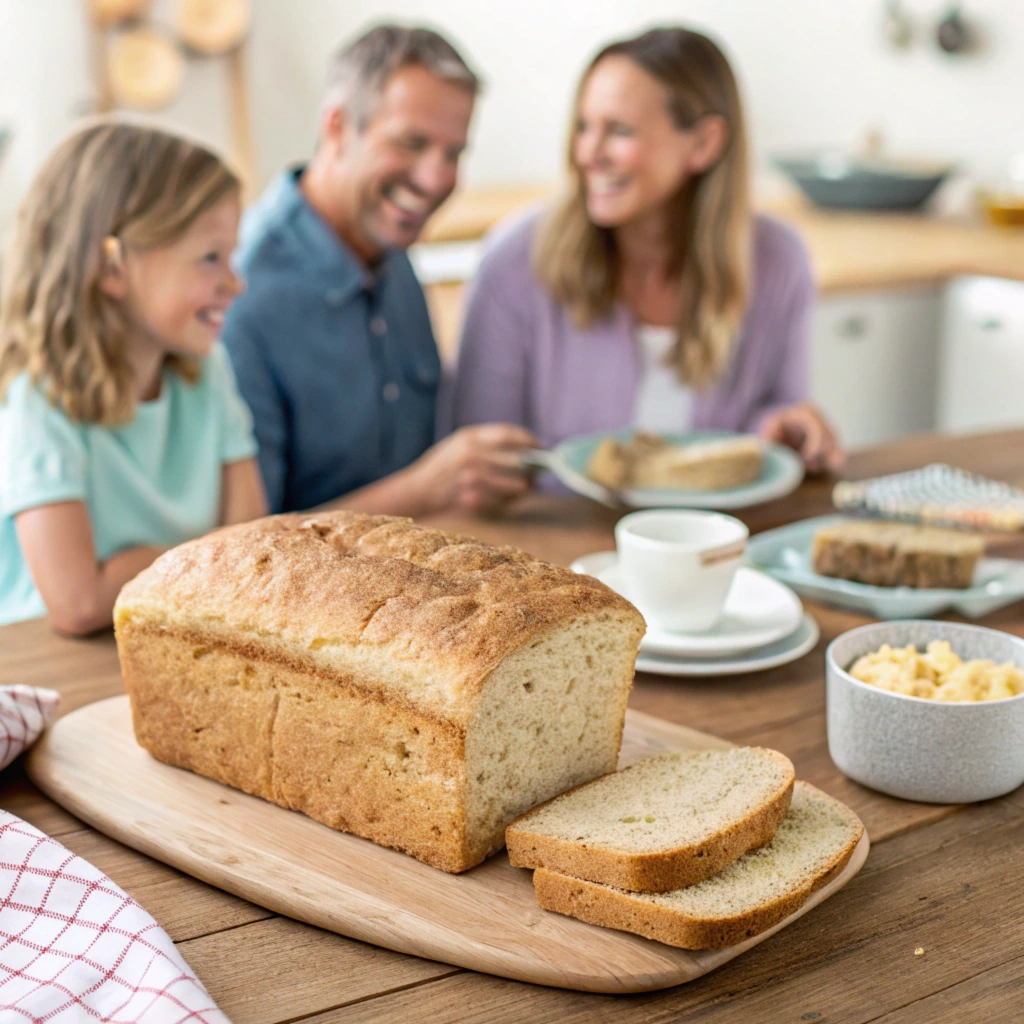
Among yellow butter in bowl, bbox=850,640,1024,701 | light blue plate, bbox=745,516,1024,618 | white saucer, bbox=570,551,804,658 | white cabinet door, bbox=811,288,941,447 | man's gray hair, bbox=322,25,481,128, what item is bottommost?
white cabinet door, bbox=811,288,941,447

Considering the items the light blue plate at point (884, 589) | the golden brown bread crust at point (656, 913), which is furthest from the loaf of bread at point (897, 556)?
the golden brown bread crust at point (656, 913)

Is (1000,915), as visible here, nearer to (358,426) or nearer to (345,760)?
(345,760)

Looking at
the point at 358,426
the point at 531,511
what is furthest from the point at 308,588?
the point at 358,426

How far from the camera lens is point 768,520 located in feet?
6.06

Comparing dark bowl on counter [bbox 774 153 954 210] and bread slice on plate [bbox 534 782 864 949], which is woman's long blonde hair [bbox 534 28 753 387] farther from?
dark bowl on counter [bbox 774 153 954 210]

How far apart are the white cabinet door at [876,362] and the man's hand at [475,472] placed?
1.91m

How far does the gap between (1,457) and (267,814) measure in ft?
2.40

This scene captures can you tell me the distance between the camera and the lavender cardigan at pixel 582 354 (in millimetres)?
2553

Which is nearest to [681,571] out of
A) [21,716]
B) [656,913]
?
[656,913]

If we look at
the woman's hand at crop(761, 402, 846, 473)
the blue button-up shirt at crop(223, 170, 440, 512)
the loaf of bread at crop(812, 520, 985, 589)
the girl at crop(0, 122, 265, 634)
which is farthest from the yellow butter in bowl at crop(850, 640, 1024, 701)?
the blue button-up shirt at crop(223, 170, 440, 512)

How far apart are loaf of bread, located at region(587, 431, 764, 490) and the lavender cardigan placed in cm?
61

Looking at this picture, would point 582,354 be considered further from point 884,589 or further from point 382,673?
point 382,673

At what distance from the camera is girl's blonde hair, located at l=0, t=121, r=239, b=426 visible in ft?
5.30

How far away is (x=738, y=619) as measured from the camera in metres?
1.41
